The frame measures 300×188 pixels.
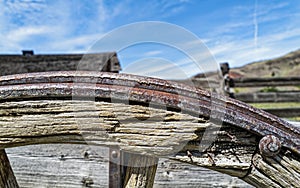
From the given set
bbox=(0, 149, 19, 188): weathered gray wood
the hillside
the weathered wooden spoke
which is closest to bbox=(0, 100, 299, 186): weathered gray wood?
the weathered wooden spoke

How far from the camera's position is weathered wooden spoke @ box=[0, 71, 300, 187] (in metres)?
0.60

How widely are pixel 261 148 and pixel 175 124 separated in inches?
7.1

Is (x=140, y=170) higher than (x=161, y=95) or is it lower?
lower

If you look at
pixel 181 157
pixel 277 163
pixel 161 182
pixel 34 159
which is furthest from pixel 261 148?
pixel 34 159

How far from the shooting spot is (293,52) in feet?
98.9

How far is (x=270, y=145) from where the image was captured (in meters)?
0.60

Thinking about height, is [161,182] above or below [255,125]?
below

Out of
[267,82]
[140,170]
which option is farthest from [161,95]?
[267,82]

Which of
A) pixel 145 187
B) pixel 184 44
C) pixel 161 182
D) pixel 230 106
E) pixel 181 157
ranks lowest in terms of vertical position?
pixel 161 182

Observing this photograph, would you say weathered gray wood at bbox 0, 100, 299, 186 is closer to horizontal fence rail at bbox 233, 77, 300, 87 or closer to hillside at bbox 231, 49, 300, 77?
horizontal fence rail at bbox 233, 77, 300, 87

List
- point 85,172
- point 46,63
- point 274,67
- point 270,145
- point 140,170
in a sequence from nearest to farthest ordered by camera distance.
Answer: point 270,145 < point 140,170 < point 85,172 < point 46,63 < point 274,67

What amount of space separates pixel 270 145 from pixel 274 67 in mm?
27075

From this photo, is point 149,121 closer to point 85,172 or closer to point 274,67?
point 85,172

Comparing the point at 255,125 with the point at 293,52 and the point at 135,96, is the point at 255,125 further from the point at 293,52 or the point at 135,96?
the point at 293,52
